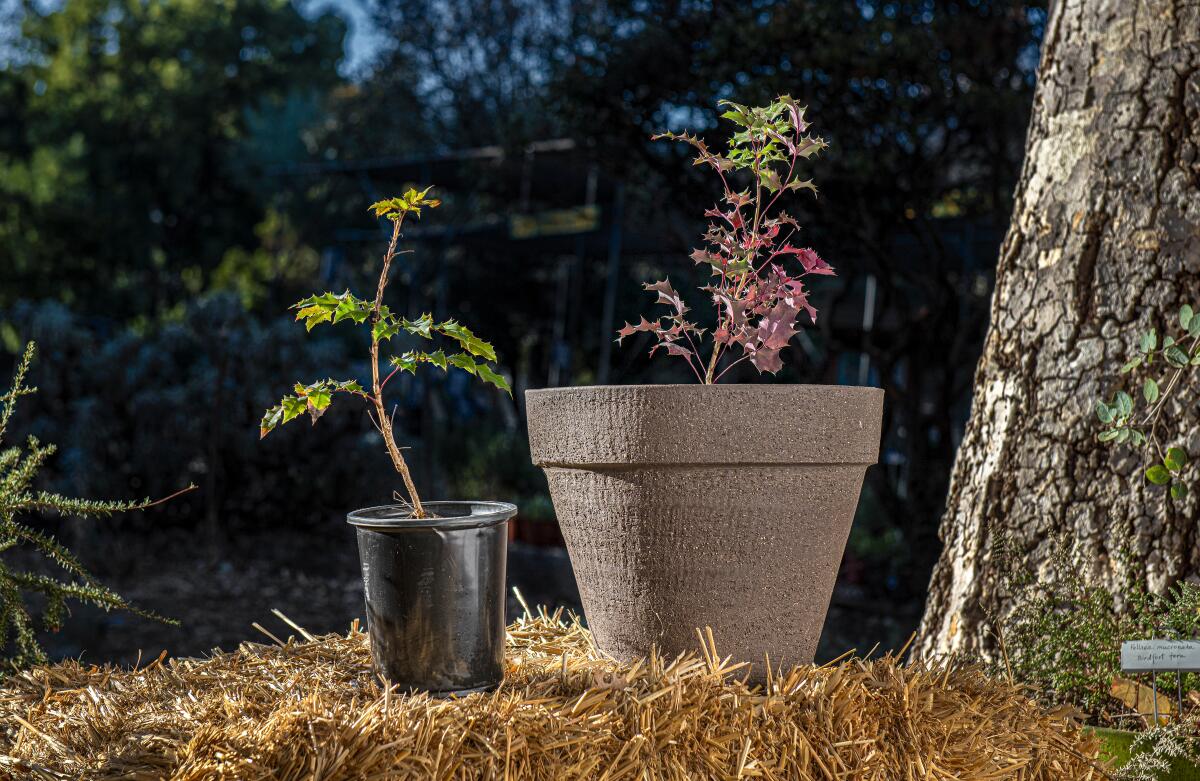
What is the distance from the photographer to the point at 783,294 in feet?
6.41

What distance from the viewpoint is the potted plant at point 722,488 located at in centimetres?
175

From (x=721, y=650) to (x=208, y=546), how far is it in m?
5.06

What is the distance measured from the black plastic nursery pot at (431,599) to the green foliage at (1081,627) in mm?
1294

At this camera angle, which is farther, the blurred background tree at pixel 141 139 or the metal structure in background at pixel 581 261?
the blurred background tree at pixel 141 139

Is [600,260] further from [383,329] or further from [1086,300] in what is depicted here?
[383,329]

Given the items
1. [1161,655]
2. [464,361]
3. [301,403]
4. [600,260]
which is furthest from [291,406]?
[600,260]

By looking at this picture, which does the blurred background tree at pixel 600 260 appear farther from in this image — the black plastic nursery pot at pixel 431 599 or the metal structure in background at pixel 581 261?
the black plastic nursery pot at pixel 431 599

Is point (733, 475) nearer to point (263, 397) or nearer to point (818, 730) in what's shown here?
point (818, 730)

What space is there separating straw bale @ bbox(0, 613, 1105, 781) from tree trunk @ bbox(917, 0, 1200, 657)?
55 cm

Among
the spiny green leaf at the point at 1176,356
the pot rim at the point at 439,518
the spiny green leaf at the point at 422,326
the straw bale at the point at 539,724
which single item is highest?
the spiny green leaf at the point at 1176,356

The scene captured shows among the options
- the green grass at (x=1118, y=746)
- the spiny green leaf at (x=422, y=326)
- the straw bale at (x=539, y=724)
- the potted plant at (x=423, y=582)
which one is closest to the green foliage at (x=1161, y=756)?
the green grass at (x=1118, y=746)

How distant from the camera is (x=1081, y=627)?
2.27 meters

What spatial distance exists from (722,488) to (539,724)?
532 millimetres

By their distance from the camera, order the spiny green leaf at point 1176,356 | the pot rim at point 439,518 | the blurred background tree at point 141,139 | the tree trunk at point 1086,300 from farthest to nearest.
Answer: the blurred background tree at point 141,139
the tree trunk at point 1086,300
the spiny green leaf at point 1176,356
the pot rim at point 439,518
